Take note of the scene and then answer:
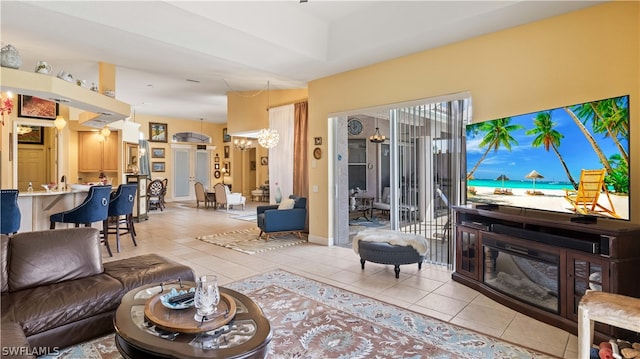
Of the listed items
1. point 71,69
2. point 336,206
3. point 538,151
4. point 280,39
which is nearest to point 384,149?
point 336,206

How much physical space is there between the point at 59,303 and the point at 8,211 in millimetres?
2595

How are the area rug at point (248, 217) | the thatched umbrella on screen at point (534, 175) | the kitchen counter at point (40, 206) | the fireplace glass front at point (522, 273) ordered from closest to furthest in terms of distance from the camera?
the fireplace glass front at point (522, 273) → the thatched umbrella on screen at point (534, 175) → the kitchen counter at point (40, 206) → the area rug at point (248, 217)

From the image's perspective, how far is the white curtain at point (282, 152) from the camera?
23.7ft

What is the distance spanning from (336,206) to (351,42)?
Answer: 279cm

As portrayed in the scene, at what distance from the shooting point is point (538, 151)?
10.2 feet

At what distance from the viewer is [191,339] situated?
1677 millimetres

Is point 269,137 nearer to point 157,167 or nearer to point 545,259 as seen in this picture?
point 545,259

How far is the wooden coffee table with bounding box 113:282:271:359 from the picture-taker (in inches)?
61.8

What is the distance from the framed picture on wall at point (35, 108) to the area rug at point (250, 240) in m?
5.05

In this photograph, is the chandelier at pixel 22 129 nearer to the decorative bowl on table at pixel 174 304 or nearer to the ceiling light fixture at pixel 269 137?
the ceiling light fixture at pixel 269 137

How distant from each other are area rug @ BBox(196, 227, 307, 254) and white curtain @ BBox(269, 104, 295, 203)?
1161mm

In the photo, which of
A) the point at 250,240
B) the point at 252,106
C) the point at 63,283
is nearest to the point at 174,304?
the point at 63,283

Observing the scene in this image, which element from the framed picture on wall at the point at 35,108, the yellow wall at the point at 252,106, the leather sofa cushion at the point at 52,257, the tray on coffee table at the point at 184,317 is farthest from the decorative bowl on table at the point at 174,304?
the framed picture on wall at the point at 35,108

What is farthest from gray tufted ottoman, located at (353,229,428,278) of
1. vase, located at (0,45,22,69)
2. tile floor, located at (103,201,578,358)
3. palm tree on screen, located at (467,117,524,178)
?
vase, located at (0,45,22,69)
